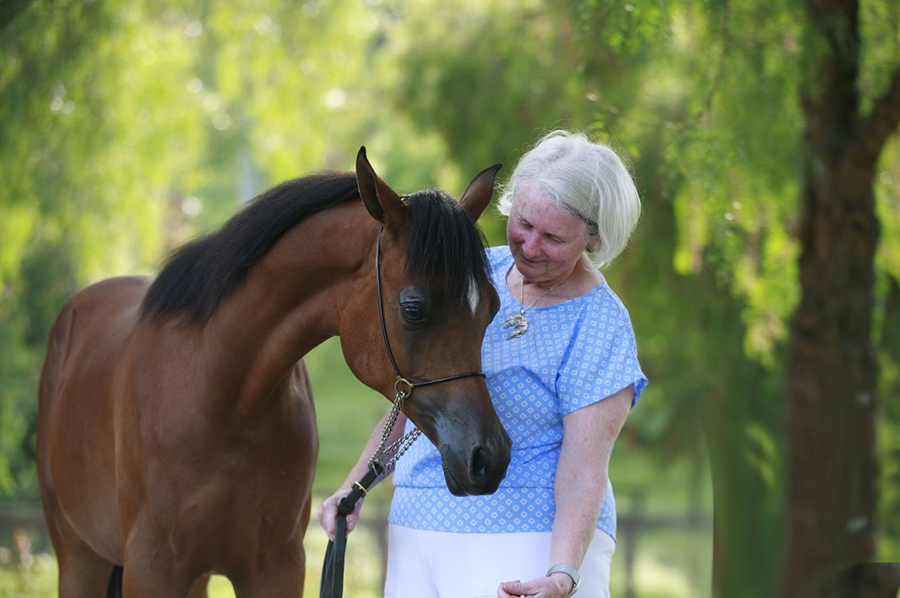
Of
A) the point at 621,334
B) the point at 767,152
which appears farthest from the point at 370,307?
the point at 767,152

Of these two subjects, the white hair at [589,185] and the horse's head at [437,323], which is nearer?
the horse's head at [437,323]

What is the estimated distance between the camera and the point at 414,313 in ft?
7.22

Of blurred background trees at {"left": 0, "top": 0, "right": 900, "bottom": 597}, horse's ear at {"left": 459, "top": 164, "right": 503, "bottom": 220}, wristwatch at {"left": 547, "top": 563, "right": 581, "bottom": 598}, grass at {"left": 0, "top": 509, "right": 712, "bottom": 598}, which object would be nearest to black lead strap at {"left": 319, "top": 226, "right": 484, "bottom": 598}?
horse's ear at {"left": 459, "top": 164, "right": 503, "bottom": 220}

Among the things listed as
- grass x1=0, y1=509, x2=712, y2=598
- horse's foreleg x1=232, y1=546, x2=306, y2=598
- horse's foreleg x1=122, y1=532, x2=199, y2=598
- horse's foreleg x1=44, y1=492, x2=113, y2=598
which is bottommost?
grass x1=0, y1=509, x2=712, y2=598

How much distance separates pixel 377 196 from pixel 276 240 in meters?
0.43

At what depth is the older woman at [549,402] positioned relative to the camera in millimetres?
2227

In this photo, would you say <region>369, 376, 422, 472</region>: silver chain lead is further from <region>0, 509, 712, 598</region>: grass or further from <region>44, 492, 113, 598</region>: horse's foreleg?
<region>0, 509, 712, 598</region>: grass

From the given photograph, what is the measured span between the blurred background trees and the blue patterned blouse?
93.3 inches

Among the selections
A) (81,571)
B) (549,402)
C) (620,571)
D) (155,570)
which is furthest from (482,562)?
(620,571)

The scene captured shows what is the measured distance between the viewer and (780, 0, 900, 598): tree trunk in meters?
5.78

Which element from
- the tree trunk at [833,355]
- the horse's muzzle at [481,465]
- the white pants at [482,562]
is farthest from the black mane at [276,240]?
the tree trunk at [833,355]

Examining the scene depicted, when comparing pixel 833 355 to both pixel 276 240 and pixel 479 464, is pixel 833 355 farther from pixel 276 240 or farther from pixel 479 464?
pixel 479 464

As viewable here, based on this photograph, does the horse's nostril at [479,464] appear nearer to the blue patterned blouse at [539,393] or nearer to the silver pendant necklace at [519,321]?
the blue patterned blouse at [539,393]

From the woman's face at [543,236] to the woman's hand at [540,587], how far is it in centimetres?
67
